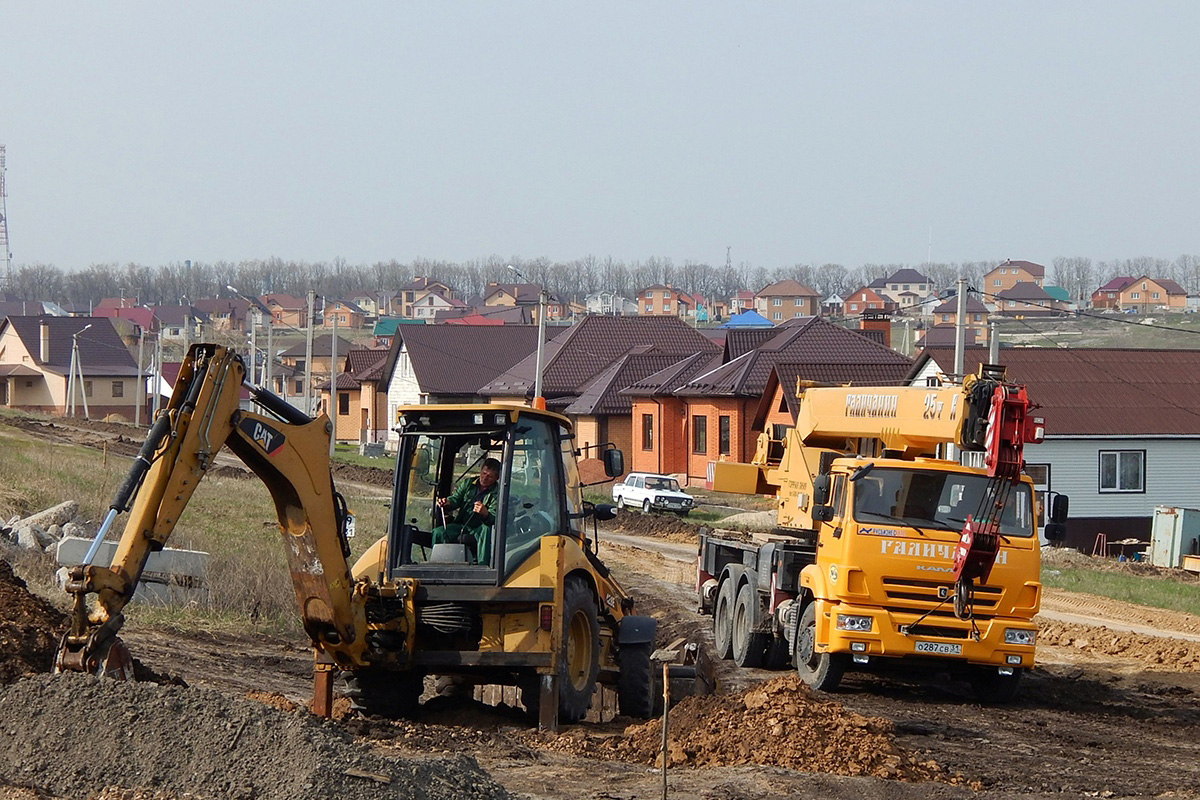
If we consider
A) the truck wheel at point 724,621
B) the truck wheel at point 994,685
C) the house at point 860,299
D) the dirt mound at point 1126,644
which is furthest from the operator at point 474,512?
the house at point 860,299

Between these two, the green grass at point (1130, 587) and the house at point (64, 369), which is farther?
the house at point (64, 369)

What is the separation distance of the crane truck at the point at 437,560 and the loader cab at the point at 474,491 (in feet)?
0.04

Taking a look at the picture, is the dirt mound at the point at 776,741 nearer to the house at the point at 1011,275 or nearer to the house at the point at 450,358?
the house at the point at 450,358

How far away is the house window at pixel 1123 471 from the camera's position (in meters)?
37.8

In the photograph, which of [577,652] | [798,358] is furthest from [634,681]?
[798,358]

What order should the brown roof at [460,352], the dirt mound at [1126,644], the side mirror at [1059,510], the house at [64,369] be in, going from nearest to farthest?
the side mirror at [1059,510] → the dirt mound at [1126,644] → the brown roof at [460,352] → the house at [64,369]

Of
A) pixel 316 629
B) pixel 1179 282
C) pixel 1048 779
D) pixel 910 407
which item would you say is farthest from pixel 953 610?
pixel 1179 282

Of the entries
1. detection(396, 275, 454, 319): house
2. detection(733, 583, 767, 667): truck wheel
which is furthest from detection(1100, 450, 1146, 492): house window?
detection(396, 275, 454, 319): house

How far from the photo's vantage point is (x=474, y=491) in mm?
11555

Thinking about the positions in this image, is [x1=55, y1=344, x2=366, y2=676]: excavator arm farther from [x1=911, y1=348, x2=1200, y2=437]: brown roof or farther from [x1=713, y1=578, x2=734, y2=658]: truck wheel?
[x1=911, y1=348, x2=1200, y2=437]: brown roof

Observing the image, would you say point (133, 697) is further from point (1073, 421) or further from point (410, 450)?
point (1073, 421)

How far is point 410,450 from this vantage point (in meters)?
11.8

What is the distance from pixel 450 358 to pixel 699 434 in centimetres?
2002

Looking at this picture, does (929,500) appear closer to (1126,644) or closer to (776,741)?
(776,741)
